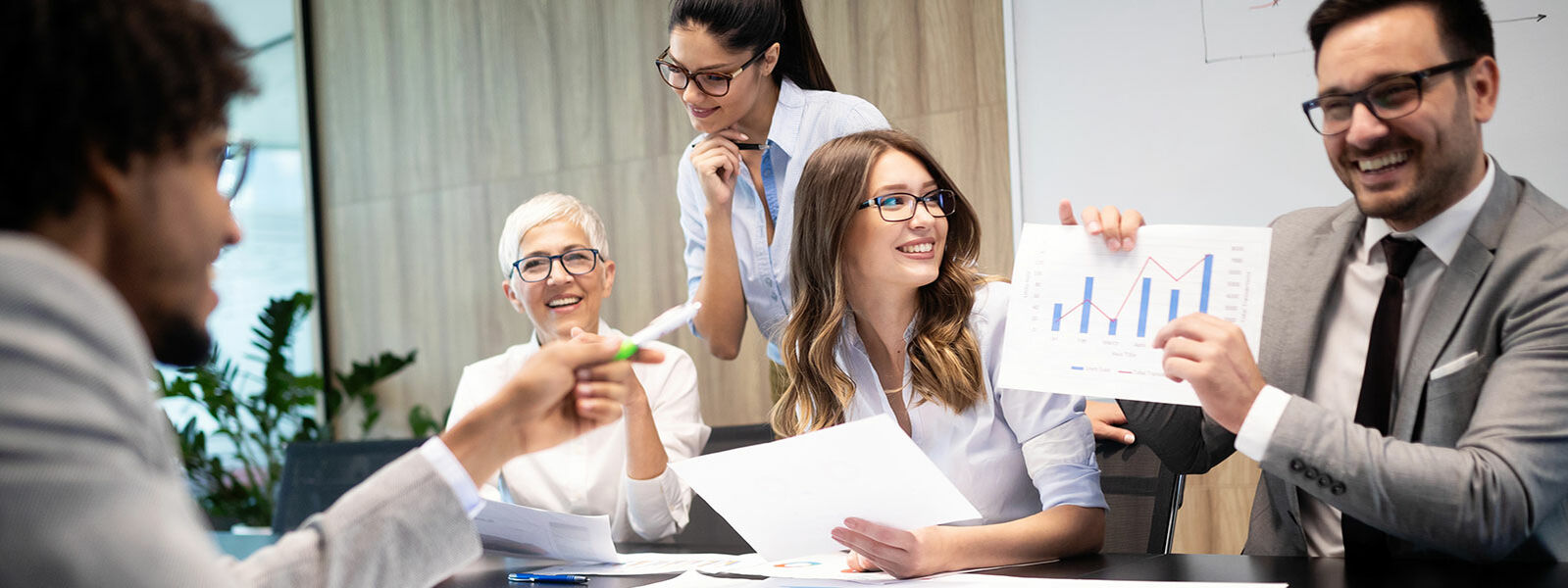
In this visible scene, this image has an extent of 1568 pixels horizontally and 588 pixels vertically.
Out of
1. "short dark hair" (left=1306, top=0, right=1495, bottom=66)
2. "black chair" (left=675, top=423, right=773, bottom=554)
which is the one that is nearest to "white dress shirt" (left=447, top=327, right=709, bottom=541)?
"black chair" (left=675, top=423, right=773, bottom=554)

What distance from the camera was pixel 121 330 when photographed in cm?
60

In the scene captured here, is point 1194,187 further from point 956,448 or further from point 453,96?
point 453,96

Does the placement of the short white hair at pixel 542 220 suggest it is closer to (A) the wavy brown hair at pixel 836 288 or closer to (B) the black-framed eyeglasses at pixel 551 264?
(B) the black-framed eyeglasses at pixel 551 264

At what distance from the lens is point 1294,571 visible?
1.45 meters

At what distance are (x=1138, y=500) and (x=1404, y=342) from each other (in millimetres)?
568

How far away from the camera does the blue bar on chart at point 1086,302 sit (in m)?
1.66

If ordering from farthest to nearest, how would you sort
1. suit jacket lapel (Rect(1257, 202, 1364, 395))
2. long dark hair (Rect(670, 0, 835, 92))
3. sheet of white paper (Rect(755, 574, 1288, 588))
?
long dark hair (Rect(670, 0, 835, 92)), suit jacket lapel (Rect(1257, 202, 1364, 395)), sheet of white paper (Rect(755, 574, 1288, 588))

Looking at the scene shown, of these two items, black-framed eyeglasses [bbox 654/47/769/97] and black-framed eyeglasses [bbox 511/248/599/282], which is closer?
black-framed eyeglasses [bbox 654/47/769/97]

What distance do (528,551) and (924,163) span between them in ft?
3.42

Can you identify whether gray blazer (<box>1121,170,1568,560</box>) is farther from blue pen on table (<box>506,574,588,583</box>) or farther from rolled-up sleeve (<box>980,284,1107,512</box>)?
blue pen on table (<box>506,574,588,583</box>)

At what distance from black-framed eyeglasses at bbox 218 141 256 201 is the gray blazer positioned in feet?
4.15

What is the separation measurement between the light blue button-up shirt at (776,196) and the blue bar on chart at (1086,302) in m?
0.83

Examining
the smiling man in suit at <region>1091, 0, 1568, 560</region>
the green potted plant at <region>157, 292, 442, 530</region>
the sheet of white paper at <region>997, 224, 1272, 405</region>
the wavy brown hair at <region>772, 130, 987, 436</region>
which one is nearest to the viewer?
the smiling man in suit at <region>1091, 0, 1568, 560</region>

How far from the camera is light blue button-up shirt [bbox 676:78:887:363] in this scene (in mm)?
2482
